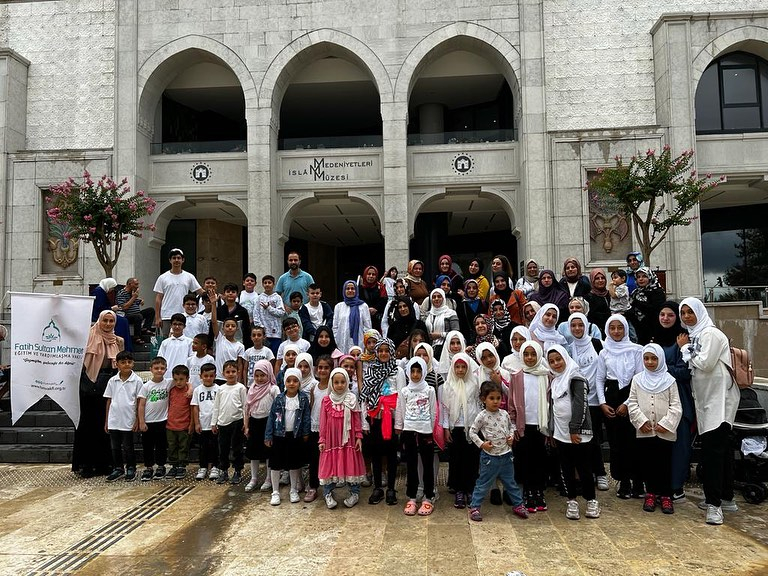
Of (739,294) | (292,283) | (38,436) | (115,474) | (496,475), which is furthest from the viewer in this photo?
(739,294)

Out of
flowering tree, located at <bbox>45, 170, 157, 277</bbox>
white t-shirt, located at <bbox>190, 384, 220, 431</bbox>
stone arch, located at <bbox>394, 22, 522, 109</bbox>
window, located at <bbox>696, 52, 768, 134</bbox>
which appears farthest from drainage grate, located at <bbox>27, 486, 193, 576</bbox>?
window, located at <bbox>696, 52, 768, 134</bbox>

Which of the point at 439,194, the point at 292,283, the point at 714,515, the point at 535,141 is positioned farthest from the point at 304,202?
the point at 714,515

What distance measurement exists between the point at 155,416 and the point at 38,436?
8.64ft

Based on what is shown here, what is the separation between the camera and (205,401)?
712 centimetres

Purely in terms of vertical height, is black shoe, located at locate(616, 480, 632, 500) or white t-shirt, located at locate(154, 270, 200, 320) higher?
white t-shirt, located at locate(154, 270, 200, 320)

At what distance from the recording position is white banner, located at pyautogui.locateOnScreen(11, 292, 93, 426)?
294 inches

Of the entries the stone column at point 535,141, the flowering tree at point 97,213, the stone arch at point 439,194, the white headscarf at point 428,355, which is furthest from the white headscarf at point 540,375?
the stone arch at point 439,194

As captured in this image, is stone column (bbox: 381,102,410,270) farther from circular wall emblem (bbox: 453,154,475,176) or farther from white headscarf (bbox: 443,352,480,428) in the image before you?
white headscarf (bbox: 443,352,480,428)

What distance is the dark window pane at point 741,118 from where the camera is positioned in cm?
1667

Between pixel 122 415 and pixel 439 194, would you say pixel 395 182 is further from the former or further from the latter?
pixel 122 415

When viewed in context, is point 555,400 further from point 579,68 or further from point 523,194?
point 579,68

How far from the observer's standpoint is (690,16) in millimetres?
15812

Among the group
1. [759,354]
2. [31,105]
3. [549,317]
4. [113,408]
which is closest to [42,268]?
[31,105]

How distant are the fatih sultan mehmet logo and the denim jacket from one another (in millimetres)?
3445
